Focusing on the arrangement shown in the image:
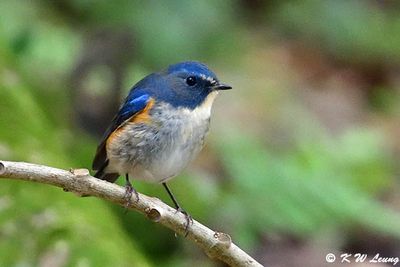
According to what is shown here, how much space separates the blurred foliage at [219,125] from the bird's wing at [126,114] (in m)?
0.45

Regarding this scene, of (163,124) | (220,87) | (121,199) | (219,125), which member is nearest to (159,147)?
(163,124)

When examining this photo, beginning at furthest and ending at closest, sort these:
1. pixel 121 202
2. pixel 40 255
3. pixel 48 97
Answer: pixel 48 97, pixel 40 255, pixel 121 202

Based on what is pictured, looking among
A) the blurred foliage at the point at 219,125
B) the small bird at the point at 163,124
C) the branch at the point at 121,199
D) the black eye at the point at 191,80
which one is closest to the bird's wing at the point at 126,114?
the small bird at the point at 163,124

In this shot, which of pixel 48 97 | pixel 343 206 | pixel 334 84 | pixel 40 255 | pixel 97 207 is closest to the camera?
pixel 40 255

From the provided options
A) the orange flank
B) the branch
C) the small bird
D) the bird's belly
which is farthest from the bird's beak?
the branch

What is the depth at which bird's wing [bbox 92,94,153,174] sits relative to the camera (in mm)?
4258

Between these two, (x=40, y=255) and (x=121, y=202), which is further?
(x=40, y=255)

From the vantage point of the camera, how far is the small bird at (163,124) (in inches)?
163

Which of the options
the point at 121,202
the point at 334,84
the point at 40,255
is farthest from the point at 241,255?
the point at 334,84

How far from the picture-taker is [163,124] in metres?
4.18

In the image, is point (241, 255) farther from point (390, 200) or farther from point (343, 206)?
point (390, 200)

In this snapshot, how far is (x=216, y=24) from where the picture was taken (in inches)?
314

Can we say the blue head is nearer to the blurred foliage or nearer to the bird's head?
the bird's head

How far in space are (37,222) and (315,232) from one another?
1791 millimetres
